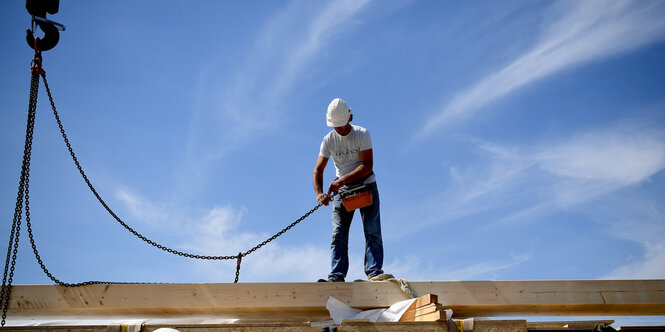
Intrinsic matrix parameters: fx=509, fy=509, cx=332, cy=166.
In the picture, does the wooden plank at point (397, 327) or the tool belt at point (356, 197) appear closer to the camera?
the wooden plank at point (397, 327)

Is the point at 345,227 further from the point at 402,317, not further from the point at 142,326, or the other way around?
the point at 142,326

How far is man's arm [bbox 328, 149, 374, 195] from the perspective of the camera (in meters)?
5.22

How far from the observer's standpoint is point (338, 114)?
519cm

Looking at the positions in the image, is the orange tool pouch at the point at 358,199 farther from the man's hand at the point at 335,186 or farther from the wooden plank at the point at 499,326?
the wooden plank at the point at 499,326

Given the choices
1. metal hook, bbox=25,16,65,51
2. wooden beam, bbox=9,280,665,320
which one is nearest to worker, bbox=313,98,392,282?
wooden beam, bbox=9,280,665,320

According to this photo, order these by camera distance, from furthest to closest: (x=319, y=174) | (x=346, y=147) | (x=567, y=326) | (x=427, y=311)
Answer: (x=319, y=174) → (x=346, y=147) → (x=567, y=326) → (x=427, y=311)

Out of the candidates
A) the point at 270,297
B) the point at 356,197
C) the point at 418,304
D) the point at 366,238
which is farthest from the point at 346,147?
the point at 418,304

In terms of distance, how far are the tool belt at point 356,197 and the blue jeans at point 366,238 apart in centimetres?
9

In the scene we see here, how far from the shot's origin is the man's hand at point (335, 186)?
5.26 m

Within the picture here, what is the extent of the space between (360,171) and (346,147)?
0.33 meters

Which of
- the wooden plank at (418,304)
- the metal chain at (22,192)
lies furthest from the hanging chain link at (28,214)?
the wooden plank at (418,304)

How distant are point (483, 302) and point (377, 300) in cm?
97

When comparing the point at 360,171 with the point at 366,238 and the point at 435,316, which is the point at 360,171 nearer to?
the point at 366,238

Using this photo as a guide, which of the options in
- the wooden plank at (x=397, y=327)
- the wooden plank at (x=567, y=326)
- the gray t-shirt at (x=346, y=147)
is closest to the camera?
the wooden plank at (x=397, y=327)
